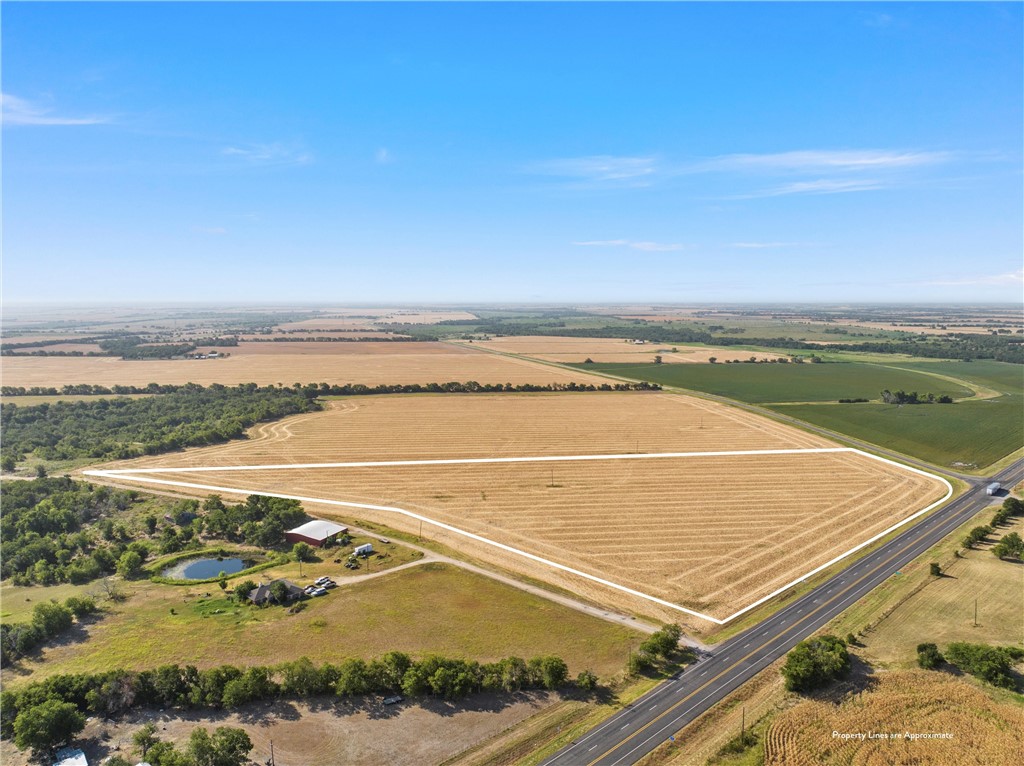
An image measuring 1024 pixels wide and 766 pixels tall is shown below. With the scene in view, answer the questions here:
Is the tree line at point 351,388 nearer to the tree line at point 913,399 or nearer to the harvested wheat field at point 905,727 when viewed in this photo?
the tree line at point 913,399

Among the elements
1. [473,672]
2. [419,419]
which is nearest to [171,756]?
[473,672]

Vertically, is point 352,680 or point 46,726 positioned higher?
point 46,726

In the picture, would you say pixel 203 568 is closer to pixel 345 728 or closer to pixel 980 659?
pixel 345 728

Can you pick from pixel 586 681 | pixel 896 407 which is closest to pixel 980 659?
pixel 586 681

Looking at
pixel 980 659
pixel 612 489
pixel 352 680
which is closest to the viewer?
pixel 352 680

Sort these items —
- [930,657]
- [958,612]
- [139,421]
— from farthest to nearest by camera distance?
[139,421], [958,612], [930,657]

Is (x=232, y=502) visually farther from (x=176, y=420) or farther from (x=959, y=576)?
(x=959, y=576)

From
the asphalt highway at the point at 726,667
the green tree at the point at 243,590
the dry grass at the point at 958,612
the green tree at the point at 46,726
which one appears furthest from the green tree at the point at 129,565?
the dry grass at the point at 958,612
